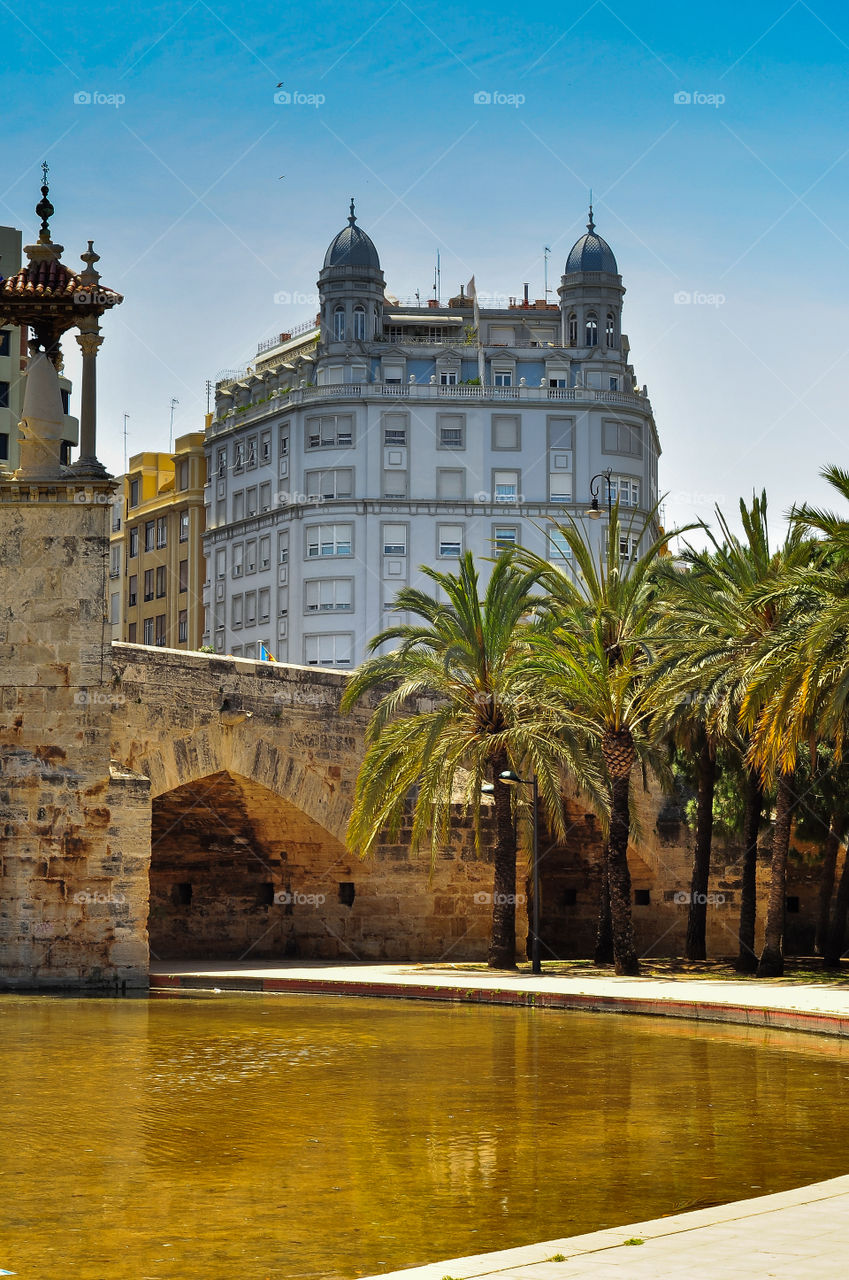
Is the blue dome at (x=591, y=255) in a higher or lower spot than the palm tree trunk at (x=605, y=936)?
higher

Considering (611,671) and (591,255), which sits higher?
(591,255)

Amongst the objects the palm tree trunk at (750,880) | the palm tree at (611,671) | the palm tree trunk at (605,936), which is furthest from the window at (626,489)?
the palm tree at (611,671)

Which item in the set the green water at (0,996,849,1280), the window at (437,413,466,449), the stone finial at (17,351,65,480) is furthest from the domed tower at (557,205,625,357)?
the green water at (0,996,849,1280)

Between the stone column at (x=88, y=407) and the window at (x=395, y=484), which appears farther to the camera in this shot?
Result: the window at (x=395, y=484)

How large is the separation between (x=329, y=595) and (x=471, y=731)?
37.0 m

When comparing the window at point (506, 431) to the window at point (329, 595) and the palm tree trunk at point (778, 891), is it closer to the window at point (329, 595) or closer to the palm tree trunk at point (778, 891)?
the window at point (329, 595)

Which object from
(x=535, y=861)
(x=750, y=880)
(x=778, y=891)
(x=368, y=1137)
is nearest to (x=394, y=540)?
(x=750, y=880)

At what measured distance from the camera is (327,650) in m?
63.1

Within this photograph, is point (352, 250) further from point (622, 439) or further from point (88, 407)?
point (88, 407)

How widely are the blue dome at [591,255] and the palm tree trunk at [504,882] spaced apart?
45599 mm

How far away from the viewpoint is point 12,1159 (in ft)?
32.3

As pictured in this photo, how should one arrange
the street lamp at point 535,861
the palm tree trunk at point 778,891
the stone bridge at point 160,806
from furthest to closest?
the palm tree trunk at point 778,891, the street lamp at point 535,861, the stone bridge at point 160,806

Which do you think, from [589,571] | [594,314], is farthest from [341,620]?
[589,571]

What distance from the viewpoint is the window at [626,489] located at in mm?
64500
